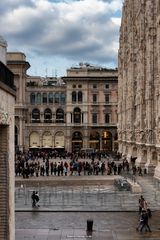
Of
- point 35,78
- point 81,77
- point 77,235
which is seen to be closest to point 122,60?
point 81,77

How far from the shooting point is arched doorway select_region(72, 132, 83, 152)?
391 feet

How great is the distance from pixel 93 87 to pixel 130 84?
39.9 meters

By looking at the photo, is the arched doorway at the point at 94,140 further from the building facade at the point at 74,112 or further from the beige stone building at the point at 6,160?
the beige stone building at the point at 6,160

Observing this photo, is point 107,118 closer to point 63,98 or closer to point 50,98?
point 63,98

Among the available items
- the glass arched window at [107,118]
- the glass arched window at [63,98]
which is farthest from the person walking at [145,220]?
the glass arched window at [63,98]

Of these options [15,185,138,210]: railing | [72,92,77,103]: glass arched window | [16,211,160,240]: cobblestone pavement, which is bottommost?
[16,211,160,240]: cobblestone pavement

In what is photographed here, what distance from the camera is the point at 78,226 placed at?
93.2 ft

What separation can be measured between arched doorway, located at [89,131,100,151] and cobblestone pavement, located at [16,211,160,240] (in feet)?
283

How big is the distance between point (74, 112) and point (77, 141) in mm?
7054

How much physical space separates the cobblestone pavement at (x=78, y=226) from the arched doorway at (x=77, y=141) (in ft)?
283

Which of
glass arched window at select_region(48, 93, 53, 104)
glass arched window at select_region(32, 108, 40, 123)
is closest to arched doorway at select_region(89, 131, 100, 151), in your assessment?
glass arched window at select_region(48, 93, 53, 104)

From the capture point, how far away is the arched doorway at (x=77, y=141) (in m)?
119

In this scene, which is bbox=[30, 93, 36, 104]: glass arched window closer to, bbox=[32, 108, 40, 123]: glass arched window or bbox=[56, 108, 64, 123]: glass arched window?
bbox=[32, 108, 40, 123]: glass arched window

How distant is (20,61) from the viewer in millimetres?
110062
